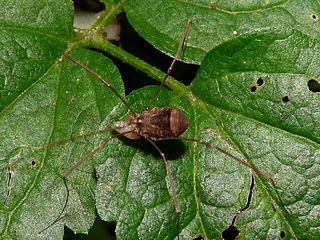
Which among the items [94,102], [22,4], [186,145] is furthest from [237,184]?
[22,4]

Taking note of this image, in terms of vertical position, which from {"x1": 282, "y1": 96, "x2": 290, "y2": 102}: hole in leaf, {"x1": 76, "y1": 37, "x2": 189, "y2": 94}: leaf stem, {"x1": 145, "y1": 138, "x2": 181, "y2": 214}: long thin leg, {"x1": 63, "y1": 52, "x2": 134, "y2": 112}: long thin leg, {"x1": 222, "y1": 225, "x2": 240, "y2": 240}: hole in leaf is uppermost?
{"x1": 282, "y1": 96, "x2": 290, "y2": 102}: hole in leaf

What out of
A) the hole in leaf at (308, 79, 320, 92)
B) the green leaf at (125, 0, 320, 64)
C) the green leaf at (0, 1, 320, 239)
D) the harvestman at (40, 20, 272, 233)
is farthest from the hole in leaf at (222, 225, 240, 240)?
the green leaf at (125, 0, 320, 64)

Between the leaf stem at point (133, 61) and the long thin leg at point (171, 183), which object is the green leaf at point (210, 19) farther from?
the long thin leg at point (171, 183)

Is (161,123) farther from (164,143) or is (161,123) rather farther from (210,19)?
(210,19)

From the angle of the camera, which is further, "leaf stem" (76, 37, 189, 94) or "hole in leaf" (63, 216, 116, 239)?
"hole in leaf" (63, 216, 116, 239)

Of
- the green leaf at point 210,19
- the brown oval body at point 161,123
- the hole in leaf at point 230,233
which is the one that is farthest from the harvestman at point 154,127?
the hole in leaf at point 230,233

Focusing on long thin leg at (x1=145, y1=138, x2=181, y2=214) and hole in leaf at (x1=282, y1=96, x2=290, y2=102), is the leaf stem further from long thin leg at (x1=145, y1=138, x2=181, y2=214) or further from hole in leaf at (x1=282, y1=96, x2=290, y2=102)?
hole in leaf at (x1=282, y1=96, x2=290, y2=102)

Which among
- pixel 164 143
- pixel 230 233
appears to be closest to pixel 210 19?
pixel 164 143
